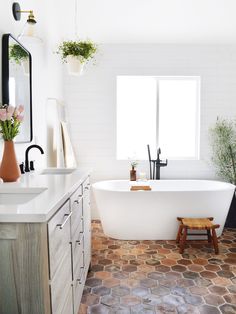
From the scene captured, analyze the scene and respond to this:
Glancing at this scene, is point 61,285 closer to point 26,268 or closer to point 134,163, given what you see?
point 26,268

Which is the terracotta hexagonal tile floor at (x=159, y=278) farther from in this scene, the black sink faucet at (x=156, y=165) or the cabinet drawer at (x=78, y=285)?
the black sink faucet at (x=156, y=165)

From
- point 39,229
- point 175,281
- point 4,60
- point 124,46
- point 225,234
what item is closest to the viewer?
point 39,229

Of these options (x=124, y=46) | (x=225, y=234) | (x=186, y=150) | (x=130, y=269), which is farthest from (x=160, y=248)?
(x=124, y=46)

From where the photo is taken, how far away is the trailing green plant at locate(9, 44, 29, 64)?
79.9 inches

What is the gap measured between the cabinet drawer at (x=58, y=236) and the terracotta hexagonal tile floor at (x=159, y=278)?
0.90m

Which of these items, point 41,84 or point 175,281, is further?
point 41,84

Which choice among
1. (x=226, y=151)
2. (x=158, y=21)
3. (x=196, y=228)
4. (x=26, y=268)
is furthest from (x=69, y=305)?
(x=158, y=21)

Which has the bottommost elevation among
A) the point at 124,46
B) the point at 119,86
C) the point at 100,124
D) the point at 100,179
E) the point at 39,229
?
the point at 100,179

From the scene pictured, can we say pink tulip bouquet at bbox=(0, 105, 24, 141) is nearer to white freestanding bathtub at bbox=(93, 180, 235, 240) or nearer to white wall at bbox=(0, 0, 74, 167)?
white wall at bbox=(0, 0, 74, 167)

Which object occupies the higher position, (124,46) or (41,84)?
(124,46)

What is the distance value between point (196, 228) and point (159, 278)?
2.57 feet

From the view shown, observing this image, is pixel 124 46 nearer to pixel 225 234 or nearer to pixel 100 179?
pixel 100 179

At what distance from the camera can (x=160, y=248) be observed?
3.11 meters

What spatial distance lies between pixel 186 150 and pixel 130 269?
2265 mm
